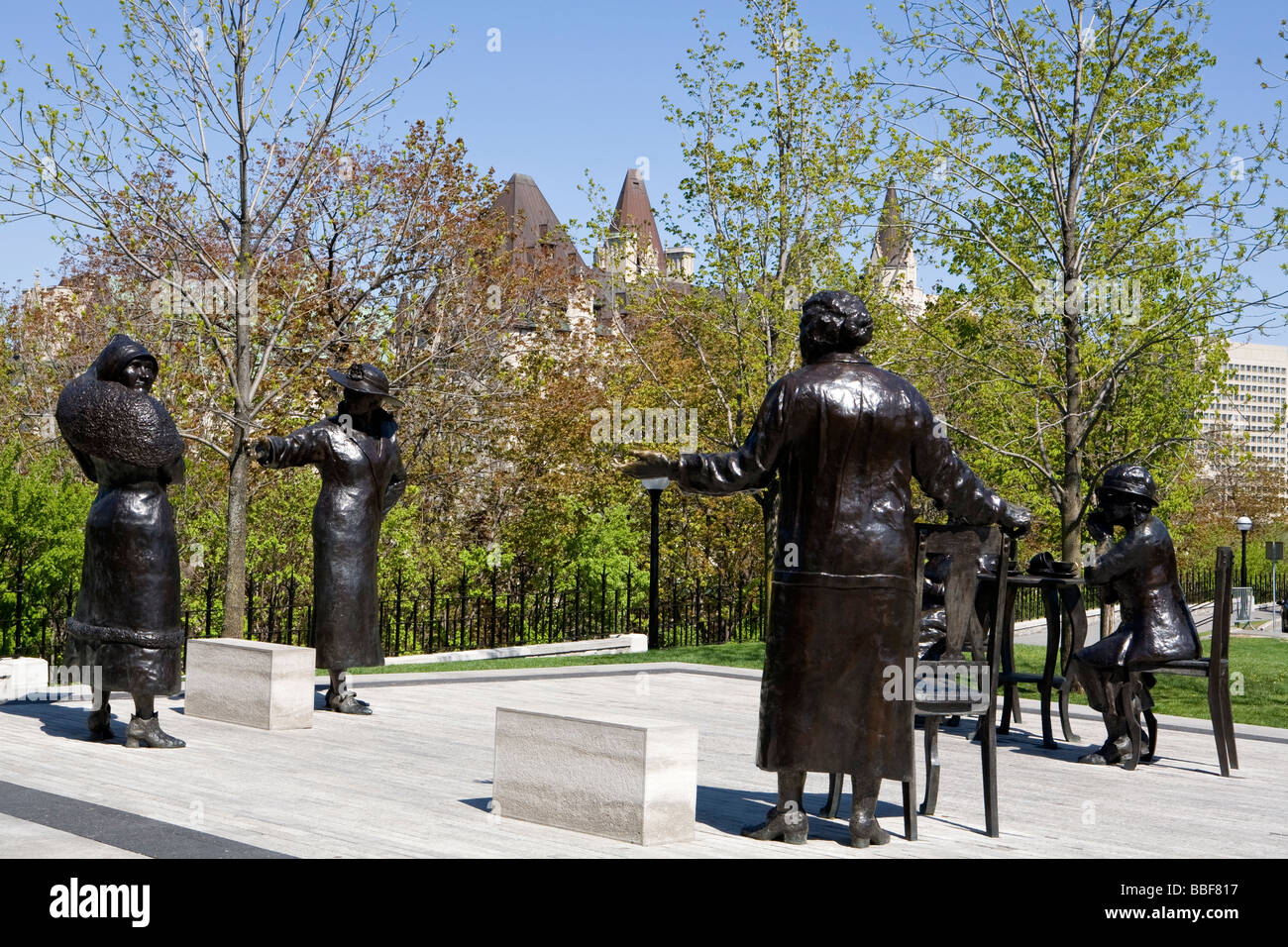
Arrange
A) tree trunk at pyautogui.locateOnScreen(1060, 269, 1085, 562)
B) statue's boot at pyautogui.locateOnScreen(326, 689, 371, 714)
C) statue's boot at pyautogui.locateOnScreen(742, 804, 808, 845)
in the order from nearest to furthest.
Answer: statue's boot at pyautogui.locateOnScreen(742, 804, 808, 845)
statue's boot at pyautogui.locateOnScreen(326, 689, 371, 714)
tree trunk at pyautogui.locateOnScreen(1060, 269, 1085, 562)

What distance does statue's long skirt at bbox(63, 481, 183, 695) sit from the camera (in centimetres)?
805

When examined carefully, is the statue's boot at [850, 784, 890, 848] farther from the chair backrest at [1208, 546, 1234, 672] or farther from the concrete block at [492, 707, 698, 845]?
the chair backrest at [1208, 546, 1234, 672]

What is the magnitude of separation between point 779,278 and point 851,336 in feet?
37.8

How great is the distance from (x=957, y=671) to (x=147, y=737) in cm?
483

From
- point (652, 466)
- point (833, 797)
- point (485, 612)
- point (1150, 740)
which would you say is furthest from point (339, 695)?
point (485, 612)

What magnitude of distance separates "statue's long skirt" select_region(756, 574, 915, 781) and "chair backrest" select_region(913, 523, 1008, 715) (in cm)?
31

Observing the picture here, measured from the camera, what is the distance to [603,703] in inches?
430

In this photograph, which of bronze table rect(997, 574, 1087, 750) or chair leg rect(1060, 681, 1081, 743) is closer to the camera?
bronze table rect(997, 574, 1087, 750)

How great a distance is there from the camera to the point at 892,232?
54.1 ft

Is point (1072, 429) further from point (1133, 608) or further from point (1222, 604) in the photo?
point (1222, 604)

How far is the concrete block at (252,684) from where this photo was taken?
8.93 m

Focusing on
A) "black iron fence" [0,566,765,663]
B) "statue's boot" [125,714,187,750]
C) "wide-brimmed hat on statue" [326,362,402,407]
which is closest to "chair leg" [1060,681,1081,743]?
"wide-brimmed hat on statue" [326,362,402,407]
